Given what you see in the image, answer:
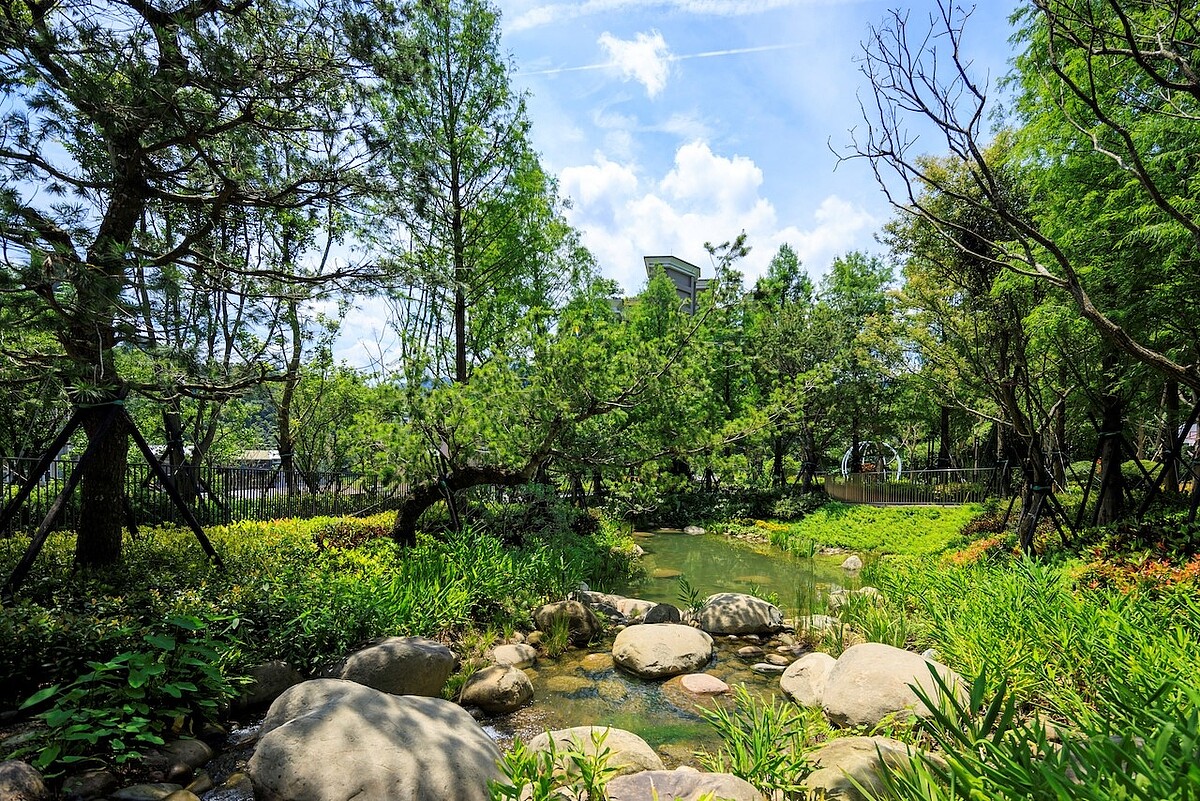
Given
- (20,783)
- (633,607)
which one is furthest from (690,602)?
(20,783)

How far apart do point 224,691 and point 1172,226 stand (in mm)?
8981

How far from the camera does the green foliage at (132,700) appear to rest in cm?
324

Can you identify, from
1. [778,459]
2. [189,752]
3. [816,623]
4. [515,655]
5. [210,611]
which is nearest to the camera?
[189,752]

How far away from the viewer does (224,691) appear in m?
4.25

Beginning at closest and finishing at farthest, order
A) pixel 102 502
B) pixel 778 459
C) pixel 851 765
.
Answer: pixel 851 765
pixel 102 502
pixel 778 459

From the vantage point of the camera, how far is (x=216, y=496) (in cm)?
1123

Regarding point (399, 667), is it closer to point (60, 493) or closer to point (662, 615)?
point (60, 493)

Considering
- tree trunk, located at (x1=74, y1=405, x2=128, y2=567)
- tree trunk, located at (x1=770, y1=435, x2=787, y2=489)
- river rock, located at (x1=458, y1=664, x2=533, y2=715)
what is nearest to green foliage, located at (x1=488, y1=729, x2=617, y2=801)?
river rock, located at (x1=458, y1=664, x2=533, y2=715)

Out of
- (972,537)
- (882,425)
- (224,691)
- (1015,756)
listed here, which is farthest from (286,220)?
(882,425)

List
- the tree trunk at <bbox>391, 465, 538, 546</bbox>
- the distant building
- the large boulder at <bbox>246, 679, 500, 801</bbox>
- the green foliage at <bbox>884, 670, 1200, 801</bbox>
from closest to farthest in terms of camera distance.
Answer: the green foliage at <bbox>884, 670, 1200, 801</bbox> → the large boulder at <bbox>246, 679, 500, 801</bbox> → the tree trunk at <bbox>391, 465, 538, 546</bbox> → the distant building

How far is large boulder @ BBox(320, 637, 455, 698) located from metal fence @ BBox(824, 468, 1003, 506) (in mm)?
16631

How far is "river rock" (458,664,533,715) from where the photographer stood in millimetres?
5340

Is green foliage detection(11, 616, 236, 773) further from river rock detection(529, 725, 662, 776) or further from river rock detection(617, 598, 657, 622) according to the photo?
river rock detection(617, 598, 657, 622)

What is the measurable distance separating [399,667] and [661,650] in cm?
282
